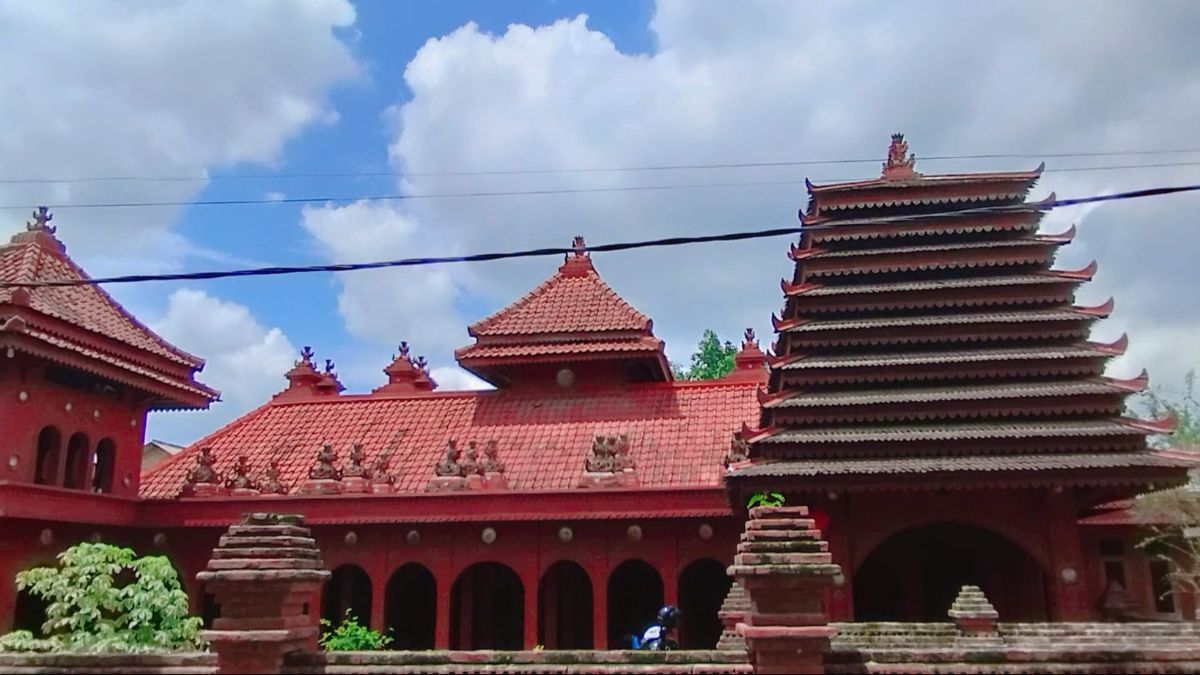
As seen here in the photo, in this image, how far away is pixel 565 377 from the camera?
2292cm

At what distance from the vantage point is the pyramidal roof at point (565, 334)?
22.2 meters

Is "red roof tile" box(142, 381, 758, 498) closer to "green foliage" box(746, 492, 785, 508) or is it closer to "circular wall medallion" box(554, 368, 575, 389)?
"circular wall medallion" box(554, 368, 575, 389)

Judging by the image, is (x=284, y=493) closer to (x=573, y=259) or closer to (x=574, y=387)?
(x=574, y=387)

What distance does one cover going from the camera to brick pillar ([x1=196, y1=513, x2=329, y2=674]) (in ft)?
25.0

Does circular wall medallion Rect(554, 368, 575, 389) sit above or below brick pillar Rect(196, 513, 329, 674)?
above

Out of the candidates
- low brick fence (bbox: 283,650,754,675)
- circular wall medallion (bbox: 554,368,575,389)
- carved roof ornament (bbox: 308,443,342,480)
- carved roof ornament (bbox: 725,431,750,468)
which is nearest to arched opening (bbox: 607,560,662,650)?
carved roof ornament (bbox: 725,431,750,468)

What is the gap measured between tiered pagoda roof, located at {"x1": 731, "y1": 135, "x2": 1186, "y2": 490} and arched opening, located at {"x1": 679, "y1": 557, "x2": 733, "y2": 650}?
5.22 metres

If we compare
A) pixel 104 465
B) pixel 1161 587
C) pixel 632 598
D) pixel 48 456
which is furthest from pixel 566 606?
pixel 1161 587

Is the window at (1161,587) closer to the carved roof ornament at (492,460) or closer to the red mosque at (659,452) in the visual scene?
the red mosque at (659,452)

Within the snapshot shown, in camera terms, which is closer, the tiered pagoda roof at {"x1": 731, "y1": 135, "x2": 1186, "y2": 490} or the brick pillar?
the brick pillar

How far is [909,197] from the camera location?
691 inches

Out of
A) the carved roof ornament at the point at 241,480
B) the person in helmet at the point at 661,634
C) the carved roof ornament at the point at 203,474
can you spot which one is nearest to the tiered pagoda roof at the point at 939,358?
the person in helmet at the point at 661,634

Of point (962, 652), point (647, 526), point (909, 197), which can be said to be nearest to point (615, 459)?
point (647, 526)

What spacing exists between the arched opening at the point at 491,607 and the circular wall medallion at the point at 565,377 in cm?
448
